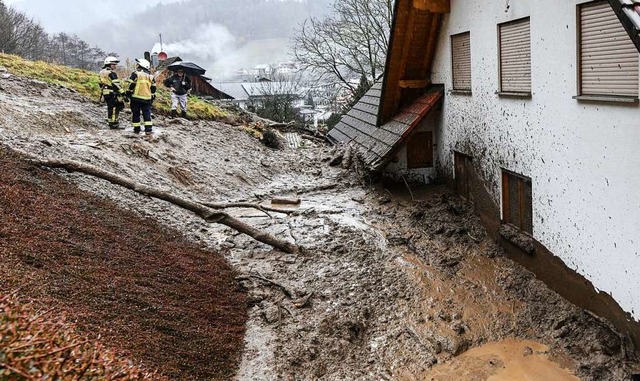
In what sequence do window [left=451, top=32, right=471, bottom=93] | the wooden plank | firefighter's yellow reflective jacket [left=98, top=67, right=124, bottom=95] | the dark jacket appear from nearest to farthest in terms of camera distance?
window [left=451, top=32, right=471, bottom=93] → the wooden plank → firefighter's yellow reflective jacket [left=98, top=67, right=124, bottom=95] → the dark jacket

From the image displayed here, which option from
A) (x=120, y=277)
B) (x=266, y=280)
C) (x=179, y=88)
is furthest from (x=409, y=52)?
(x=120, y=277)

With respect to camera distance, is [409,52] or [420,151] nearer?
[409,52]

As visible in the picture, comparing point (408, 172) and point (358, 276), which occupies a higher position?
point (408, 172)

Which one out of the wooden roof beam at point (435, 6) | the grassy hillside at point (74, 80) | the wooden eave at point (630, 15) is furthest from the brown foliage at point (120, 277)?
the grassy hillside at point (74, 80)

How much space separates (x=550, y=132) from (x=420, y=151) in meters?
5.87

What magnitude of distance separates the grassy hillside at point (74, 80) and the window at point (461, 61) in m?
10.8

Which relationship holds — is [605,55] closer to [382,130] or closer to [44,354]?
[44,354]

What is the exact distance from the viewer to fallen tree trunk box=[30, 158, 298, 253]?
9539 millimetres

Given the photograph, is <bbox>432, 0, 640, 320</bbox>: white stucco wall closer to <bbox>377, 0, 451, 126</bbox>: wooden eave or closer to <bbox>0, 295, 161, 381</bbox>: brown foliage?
<bbox>377, 0, 451, 126</bbox>: wooden eave

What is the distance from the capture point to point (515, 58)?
913 cm

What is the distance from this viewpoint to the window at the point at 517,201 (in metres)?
8.95

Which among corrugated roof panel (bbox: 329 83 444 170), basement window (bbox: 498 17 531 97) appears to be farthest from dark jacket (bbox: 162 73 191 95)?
basement window (bbox: 498 17 531 97)

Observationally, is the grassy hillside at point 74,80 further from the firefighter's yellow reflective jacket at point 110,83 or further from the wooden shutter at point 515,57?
the wooden shutter at point 515,57

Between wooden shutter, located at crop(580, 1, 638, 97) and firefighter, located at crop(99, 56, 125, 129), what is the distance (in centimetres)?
1142
